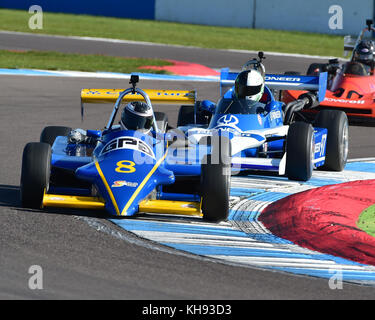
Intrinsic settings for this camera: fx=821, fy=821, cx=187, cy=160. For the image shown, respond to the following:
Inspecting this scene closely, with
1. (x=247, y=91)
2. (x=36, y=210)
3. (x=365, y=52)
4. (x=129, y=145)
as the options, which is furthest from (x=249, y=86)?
(x=365, y=52)

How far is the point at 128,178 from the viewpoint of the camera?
731 centimetres

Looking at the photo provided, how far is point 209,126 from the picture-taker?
10078 millimetres

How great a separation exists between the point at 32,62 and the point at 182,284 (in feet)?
53.5

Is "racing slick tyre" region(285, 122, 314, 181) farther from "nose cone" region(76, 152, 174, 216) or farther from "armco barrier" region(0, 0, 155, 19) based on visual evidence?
"armco barrier" region(0, 0, 155, 19)

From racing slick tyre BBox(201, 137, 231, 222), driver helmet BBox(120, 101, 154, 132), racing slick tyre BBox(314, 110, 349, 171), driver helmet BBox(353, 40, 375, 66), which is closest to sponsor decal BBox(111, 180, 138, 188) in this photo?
racing slick tyre BBox(201, 137, 231, 222)

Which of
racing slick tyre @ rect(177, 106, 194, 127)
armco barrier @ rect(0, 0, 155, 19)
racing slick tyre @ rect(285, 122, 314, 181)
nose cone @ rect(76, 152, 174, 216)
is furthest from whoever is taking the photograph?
armco barrier @ rect(0, 0, 155, 19)

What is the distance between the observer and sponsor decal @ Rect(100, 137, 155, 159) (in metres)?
7.63

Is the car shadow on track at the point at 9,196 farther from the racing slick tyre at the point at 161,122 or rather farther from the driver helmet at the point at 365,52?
the driver helmet at the point at 365,52

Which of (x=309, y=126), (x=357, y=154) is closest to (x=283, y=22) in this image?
(x=357, y=154)

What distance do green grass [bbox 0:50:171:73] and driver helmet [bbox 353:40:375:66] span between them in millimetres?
6541

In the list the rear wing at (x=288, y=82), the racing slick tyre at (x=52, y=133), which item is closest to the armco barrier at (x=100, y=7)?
the rear wing at (x=288, y=82)

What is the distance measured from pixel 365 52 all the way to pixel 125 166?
9283 millimetres

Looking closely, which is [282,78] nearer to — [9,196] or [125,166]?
[125,166]

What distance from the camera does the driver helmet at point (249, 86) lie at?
10.3m
